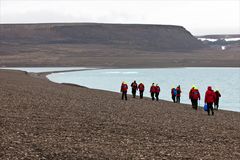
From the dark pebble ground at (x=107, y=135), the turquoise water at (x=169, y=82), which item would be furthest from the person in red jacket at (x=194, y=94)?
the turquoise water at (x=169, y=82)

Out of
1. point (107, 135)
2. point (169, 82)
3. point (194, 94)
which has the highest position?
point (107, 135)

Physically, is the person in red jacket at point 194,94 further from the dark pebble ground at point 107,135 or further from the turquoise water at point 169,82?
the turquoise water at point 169,82

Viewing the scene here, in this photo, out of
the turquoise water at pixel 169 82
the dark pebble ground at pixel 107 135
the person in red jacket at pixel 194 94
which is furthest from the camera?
the turquoise water at pixel 169 82

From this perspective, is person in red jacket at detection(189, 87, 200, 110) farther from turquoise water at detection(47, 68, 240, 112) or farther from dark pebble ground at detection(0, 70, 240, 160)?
turquoise water at detection(47, 68, 240, 112)

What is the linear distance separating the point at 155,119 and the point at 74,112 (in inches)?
133

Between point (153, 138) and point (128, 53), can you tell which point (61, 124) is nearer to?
point (153, 138)

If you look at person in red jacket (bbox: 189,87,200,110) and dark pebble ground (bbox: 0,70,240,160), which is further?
person in red jacket (bbox: 189,87,200,110)

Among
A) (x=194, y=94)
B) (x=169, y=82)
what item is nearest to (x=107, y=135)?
(x=194, y=94)

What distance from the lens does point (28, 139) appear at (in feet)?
43.3

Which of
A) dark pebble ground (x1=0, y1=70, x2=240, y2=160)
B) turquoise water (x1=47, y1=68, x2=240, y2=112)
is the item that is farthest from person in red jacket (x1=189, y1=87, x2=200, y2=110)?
turquoise water (x1=47, y1=68, x2=240, y2=112)

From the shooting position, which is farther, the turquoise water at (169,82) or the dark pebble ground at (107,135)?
the turquoise water at (169,82)

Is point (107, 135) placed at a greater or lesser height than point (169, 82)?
greater

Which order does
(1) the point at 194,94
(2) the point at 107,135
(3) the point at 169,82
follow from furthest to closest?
(3) the point at 169,82 → (1) the point at 194,94 → (2) the point at 107,135

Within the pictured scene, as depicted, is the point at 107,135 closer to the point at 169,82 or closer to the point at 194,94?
the point at 194,94
